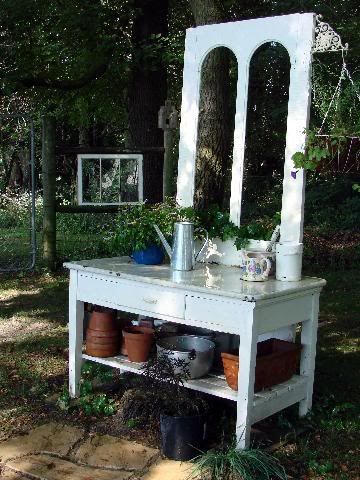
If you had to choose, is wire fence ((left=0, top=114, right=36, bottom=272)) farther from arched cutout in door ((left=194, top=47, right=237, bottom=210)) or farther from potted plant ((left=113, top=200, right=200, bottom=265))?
potted plant ((left=113, top=200, right=200, bottom=265))

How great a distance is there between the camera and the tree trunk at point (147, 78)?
903 cm

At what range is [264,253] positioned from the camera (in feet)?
12.0

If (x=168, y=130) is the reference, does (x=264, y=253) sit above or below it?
below

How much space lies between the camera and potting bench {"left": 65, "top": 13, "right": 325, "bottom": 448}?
3250 mm

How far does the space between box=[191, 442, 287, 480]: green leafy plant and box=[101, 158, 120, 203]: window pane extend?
13.4 feet

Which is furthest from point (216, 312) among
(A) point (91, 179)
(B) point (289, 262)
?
(A) point (91, 179)

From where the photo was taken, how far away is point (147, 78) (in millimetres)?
9266

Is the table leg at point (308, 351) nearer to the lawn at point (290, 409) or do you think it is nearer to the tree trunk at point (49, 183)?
the lawn at point (290, 409)

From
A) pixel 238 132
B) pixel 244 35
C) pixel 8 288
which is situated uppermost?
pixel 244 35

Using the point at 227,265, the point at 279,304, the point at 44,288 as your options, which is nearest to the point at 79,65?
the point at 44,288

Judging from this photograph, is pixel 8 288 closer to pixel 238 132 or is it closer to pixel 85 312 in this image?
pixel 85 312

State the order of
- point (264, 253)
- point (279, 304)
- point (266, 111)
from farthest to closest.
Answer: point (266, 111), point (264, 253), point (279, 304)

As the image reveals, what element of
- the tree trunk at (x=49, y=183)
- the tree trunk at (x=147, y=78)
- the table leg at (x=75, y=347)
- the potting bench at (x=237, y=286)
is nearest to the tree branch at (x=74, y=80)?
the tree trunk at (x=147, y=78)

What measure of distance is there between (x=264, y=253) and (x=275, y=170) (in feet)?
24.6
